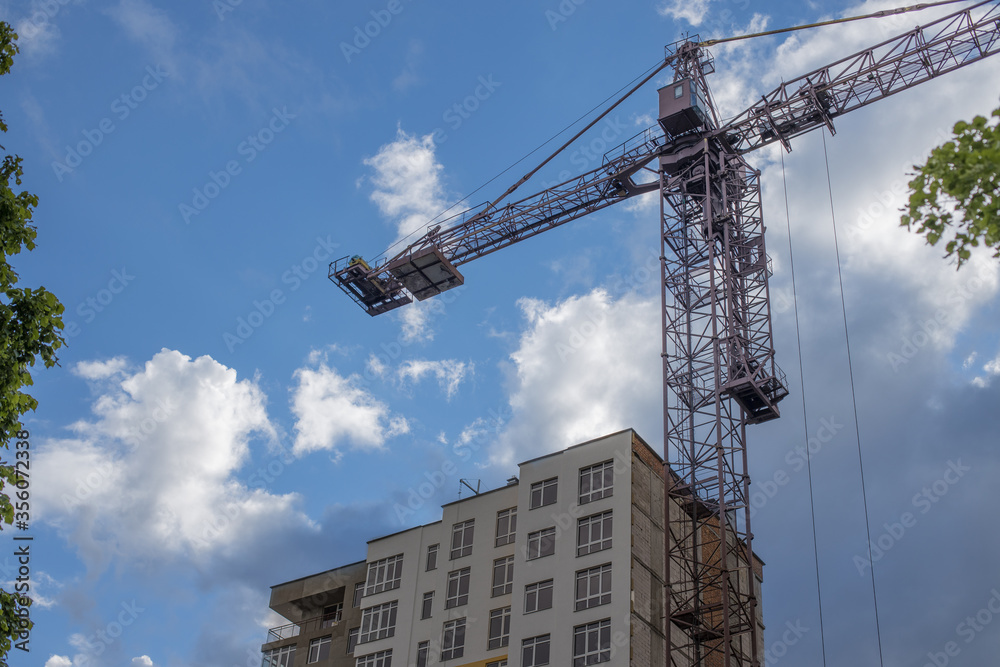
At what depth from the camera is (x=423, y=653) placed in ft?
179

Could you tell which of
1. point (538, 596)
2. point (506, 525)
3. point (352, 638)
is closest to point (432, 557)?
point (506, 525)

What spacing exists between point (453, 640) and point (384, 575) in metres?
7.18

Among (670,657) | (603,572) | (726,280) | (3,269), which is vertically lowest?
(3,269)

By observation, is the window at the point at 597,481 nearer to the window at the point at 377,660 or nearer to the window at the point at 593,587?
the window at the point at 593,587

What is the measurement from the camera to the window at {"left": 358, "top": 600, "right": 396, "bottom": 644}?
57.1 meters

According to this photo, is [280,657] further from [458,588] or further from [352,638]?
[458,588]

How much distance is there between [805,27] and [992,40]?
995 cm

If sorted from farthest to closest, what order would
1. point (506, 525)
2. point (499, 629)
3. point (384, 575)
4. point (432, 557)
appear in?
1. point (384, 575)
2. point (432, 557)
3. point (506, 525)
4. point (499, 629)

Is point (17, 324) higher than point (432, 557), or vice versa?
point (432, 557)

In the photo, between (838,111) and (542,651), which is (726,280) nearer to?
(838,111)

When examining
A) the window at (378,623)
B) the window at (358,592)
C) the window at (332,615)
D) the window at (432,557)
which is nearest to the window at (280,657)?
the window at (332,615)

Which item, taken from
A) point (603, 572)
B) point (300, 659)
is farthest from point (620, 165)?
point (300, 659)

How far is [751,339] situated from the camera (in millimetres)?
52906

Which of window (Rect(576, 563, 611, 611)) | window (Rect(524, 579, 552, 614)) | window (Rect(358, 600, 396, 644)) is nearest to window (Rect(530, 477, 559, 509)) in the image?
window (Rect(524, 579, 552, 614))
